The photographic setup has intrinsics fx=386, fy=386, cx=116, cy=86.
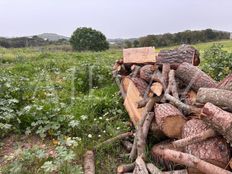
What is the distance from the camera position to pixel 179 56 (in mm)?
5672

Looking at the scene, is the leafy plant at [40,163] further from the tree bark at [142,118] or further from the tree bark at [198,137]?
the tree bark at [198,137]

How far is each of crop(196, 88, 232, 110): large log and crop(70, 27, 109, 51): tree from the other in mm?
33563

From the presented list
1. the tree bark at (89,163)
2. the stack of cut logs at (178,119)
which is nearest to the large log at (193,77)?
the stack of cut logs at (178,119)

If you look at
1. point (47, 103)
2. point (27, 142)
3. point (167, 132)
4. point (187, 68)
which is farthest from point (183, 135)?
point (47, 103)

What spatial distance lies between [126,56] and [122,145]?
261 cm

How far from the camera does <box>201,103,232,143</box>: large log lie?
3268 millimetres

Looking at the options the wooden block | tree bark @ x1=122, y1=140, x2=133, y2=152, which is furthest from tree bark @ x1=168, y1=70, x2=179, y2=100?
the wooden block

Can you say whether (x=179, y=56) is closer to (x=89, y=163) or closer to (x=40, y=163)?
(x=89, y=163)

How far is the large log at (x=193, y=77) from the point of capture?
15.2ft

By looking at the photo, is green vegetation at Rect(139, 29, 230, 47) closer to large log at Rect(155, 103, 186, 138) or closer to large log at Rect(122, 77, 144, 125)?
Answer: large log at Rect(122, 77, 144, 125)

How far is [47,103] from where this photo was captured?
18.3ft

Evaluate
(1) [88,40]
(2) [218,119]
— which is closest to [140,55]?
(2) [218,119]

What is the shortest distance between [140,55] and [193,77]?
1857mm

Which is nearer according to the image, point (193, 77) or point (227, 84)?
point (227, 84)
